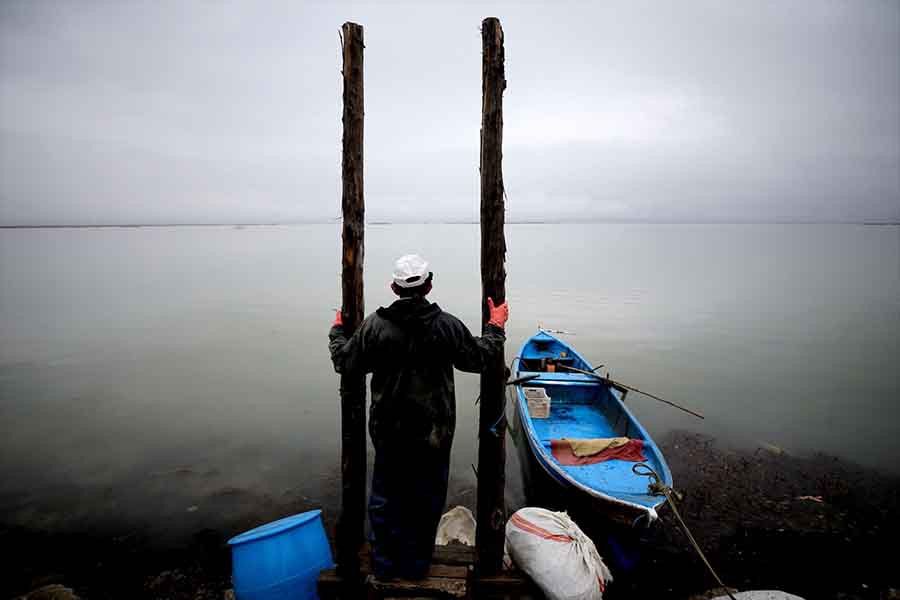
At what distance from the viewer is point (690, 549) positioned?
262 inches

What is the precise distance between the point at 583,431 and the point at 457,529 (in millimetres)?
4048

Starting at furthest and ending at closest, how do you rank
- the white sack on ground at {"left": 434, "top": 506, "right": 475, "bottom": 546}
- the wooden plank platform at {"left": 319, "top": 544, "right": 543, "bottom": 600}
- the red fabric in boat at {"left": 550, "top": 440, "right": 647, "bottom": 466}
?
the red fabric in boat at {"left": 550, "top": 440, "right": 647, "bottom": 466} < the white sack on ground at {"left": 434, "top": 506, "right": 475, "bottom": 546} < the wooden plank platform at {"left": 319, "top": 544, "right": 543, "bottom": 600}

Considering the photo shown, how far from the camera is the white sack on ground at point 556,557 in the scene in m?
4.49

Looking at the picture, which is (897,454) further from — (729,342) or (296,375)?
(296,375)

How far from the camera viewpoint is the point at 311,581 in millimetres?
4492

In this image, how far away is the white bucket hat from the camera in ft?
11.8

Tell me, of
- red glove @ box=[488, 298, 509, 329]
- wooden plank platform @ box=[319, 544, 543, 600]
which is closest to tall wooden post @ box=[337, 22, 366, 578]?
wooden plank platform @ box=[319, 544, 543, 600]

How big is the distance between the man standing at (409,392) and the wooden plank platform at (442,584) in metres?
0.27

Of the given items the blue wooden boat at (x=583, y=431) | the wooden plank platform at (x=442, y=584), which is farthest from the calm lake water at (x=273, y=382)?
the wooden plank platform at (x=442, y=584)

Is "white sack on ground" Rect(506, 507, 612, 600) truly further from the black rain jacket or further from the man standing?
the black rain jacket

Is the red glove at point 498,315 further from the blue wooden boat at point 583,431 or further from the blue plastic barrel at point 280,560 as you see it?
the blue wooden boat at point 583,431

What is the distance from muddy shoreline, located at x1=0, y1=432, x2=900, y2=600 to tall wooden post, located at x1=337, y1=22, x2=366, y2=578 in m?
2.72

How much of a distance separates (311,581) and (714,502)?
7.16 metres

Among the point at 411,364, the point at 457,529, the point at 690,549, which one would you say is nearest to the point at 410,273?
the point at 411,364
